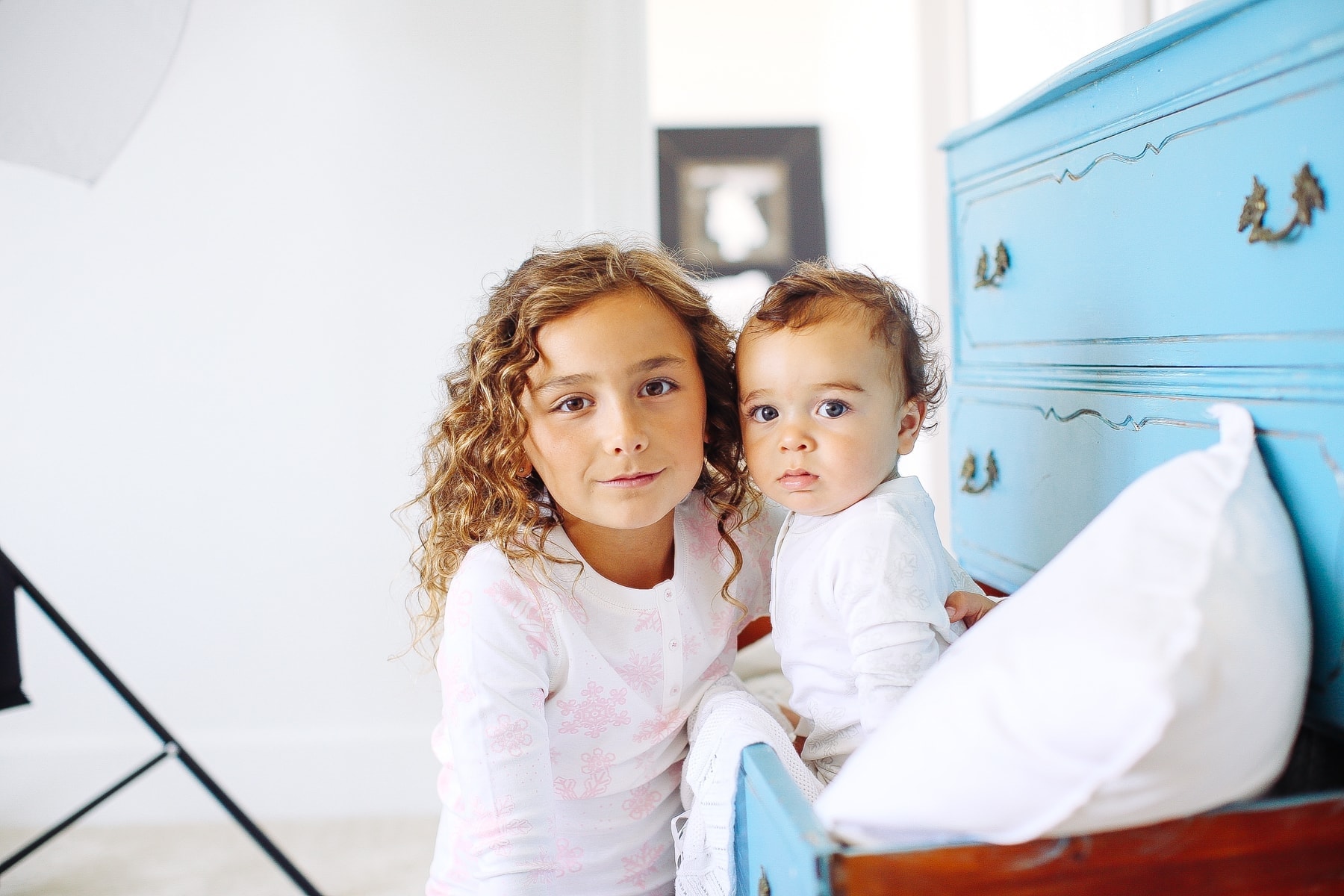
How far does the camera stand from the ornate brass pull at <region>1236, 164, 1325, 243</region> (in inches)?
29.3

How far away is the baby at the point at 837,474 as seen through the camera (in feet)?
3.23

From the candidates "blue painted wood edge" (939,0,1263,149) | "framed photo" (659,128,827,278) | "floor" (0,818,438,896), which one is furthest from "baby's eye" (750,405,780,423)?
"framed photo" (659,128,827,278)

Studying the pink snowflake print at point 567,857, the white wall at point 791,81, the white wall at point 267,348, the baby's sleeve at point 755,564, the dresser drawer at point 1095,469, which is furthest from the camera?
the white wall at point 791,81

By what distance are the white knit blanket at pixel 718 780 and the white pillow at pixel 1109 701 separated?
26 cm

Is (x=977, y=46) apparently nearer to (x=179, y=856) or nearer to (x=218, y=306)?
(x=218, y=306)

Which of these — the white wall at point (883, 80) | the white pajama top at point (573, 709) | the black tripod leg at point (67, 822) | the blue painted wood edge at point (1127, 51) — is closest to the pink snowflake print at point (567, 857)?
the white pajama top at point (573, 709)

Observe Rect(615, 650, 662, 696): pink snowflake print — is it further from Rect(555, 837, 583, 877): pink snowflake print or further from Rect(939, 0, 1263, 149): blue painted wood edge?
Rect(939, 0, 1263, 149): blue painted wood edge

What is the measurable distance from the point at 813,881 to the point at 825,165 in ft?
9.38

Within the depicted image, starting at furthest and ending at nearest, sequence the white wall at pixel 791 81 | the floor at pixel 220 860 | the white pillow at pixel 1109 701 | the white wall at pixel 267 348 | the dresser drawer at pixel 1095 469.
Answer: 1. the white wall at pixel 791 81
2. the white wall at pixel 267 348
3. the floor at pixel 220 860
4. the dresser drawer at pixel 1095 469
5. the white pillow at pixel 1109 701

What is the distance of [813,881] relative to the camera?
23.5 inches

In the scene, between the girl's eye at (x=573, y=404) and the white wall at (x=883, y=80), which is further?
the white wall at (x=883, y=80)

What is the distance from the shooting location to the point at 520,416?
43.2 inches

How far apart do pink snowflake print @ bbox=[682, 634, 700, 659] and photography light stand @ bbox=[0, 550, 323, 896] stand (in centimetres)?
72

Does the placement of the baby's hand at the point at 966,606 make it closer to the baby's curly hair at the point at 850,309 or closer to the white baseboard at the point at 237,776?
the baby's curly hair at the point at 850,309
